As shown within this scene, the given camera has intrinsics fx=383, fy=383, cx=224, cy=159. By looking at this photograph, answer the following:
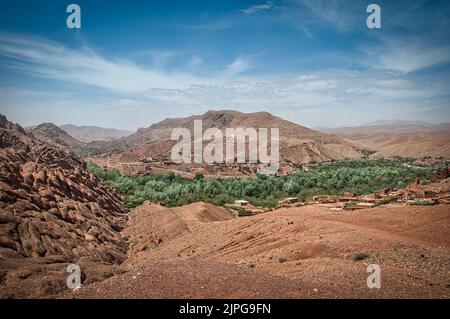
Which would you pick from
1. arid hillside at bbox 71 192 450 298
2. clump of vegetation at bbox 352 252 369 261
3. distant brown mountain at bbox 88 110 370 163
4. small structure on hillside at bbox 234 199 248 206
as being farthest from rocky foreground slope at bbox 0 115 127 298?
distant brown mountain at bbox 88 110 370 163

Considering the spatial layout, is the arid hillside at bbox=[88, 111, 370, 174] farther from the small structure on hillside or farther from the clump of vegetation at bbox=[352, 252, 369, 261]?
the clump of vegetation at bbox=[352, 252, 369, 261]

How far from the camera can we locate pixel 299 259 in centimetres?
1391

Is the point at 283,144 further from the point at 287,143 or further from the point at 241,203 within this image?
the point at 241,203

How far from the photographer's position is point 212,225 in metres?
25.3

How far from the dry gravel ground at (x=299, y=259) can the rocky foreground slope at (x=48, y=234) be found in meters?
1.78

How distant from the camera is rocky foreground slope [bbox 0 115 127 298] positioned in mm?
11438

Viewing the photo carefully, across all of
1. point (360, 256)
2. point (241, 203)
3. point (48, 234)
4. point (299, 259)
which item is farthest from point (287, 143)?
point (360, 256)

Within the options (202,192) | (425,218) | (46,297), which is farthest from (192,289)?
(202,192)

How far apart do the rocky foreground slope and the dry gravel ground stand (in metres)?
1.78

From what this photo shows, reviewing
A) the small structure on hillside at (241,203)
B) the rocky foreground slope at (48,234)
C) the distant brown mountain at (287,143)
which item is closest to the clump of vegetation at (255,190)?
the small structure on hillside at (241,203)

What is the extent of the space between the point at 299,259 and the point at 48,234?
12.7m

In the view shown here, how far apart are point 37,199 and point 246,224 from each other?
12.9 metres

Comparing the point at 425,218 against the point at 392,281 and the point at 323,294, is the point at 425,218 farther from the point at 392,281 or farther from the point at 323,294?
the point at 323,294
